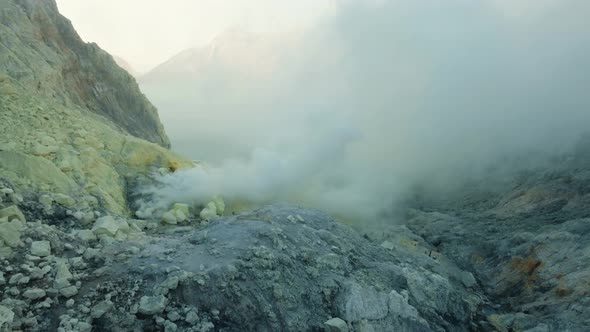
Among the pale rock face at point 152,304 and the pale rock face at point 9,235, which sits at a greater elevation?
the pale rock face at point 9,235

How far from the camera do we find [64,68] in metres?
18.1

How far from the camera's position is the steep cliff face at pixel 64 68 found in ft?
50.0

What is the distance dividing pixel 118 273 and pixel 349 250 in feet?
17.3

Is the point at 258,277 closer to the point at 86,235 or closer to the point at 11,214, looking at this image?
the point at 86,235

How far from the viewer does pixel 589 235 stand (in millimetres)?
12578

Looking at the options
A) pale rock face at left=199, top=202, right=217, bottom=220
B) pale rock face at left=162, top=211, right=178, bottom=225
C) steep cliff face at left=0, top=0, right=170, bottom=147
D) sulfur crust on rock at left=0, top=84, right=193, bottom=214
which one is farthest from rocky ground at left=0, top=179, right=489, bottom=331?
steep cliff face at left=0, top=0, right=170, bottom=147

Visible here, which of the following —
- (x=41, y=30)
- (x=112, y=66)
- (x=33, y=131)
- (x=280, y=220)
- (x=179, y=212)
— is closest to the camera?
(x=280, y=220)

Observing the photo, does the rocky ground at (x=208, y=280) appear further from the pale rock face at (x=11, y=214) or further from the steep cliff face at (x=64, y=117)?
the steep cliff face at (x=64, y=117)

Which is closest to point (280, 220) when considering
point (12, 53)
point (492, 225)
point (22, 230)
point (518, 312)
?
point (22, 230)

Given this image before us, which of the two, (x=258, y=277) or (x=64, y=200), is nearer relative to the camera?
(x=258, y=277)

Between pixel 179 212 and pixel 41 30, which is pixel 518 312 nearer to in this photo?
pixel 179 212

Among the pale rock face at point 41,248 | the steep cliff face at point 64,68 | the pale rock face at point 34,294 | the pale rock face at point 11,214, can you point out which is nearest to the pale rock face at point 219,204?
the steep cliff face at point 64,68

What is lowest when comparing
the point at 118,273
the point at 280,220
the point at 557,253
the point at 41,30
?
the point at 118,273

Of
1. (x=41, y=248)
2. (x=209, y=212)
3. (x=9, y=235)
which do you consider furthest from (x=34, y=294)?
(x=209, y=212)
